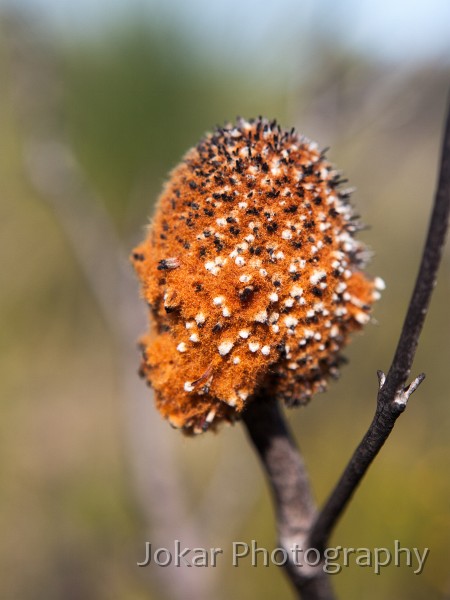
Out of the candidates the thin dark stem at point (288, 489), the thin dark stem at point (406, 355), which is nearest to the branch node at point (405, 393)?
the thin dark stem at point (406, 355)

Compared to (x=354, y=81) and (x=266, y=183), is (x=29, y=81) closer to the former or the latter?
(x=354, y=81)

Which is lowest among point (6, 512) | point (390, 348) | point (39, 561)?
Result: point (39, 561)

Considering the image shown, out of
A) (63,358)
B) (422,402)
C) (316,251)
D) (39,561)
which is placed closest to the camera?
(316,251)

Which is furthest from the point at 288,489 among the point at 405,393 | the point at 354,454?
the point at 405,393

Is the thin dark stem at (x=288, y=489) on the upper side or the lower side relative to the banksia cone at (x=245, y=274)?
lower

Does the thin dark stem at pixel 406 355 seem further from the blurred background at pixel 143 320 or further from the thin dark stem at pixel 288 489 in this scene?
the blurred background at pixel 143 320

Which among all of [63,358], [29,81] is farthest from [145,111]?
[63,358]
